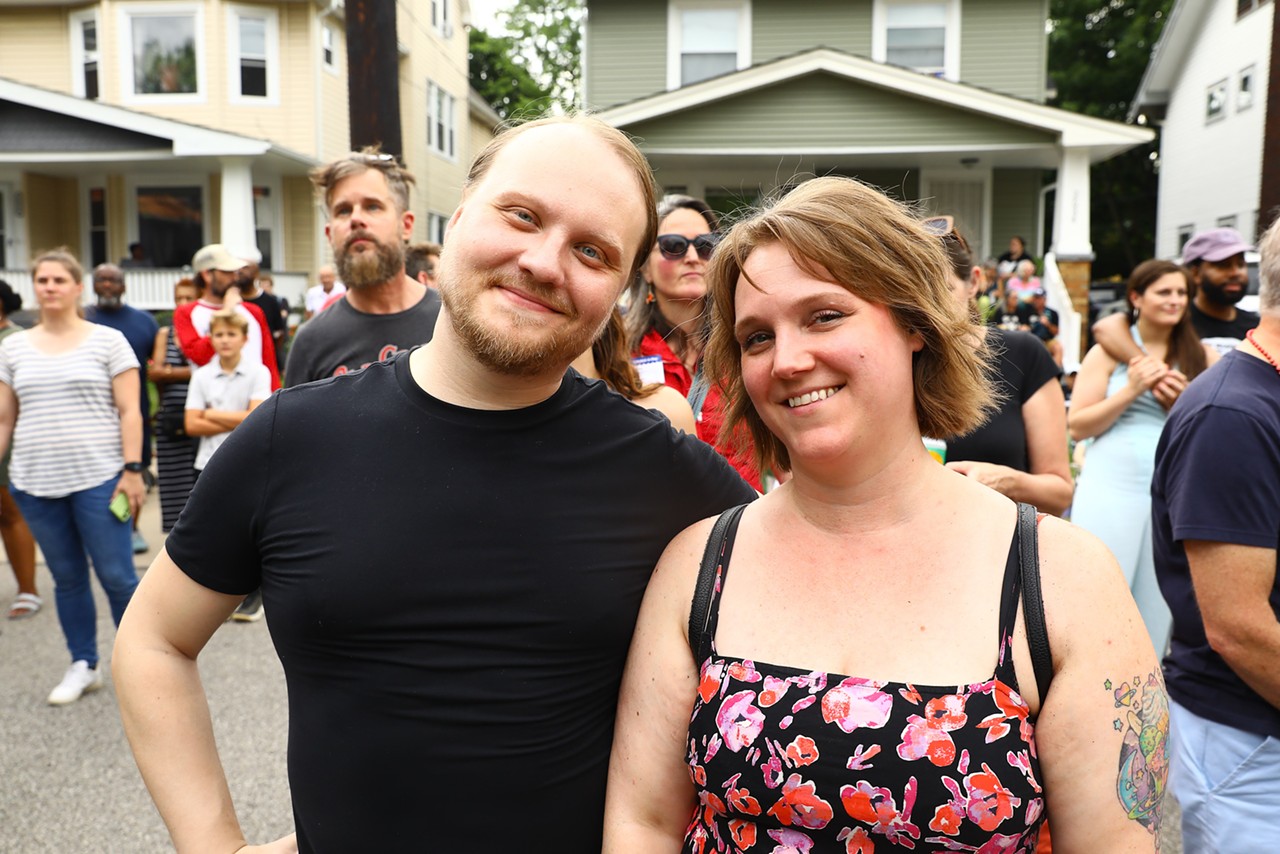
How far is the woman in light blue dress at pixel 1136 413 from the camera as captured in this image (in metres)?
4.52

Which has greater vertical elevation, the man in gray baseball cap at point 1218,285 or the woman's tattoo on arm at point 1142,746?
the man in gray baseball cap at point 1218,285

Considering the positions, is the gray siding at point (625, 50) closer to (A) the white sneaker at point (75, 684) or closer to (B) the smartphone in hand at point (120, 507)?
(B) the smartphone in hand at point (120, 507)

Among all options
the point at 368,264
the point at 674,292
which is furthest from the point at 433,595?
the point at 368,264

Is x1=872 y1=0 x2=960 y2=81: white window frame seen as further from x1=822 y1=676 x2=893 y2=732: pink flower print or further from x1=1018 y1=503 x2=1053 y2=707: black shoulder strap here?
x1=822 y1=676 x2=893 y2=732: pink flower print

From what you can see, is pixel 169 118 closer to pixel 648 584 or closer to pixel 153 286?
pixel 153 286

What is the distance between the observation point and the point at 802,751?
1.55 m

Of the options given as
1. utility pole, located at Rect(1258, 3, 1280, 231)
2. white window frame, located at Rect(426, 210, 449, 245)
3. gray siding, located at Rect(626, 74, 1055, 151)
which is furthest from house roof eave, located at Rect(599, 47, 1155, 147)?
white window frame, located at Rect(426, 210, 449, 245)

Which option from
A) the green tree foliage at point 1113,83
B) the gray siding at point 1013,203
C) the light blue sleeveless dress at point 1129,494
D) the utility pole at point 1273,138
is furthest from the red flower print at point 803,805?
the green tree foliage at point 1113,83

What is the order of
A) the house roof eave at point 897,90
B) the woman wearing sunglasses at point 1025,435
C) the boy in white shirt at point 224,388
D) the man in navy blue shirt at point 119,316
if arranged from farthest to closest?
the house roof eave at point 897,90, the man in navy blue shirt at point 119,316, the boy in white shirt at point 224,388, the woman wearing sunglasses at point 1025,435

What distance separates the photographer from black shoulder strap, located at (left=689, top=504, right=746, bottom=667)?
172 cm

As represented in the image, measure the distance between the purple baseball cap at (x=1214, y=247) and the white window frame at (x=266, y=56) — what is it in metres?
19.4

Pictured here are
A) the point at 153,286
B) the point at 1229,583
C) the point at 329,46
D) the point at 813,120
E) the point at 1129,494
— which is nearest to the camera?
the point at 1229,583

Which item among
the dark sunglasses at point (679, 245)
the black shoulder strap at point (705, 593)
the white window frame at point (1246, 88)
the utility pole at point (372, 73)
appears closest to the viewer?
the black shoulder strap at point (705, 593)

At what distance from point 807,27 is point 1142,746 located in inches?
700
